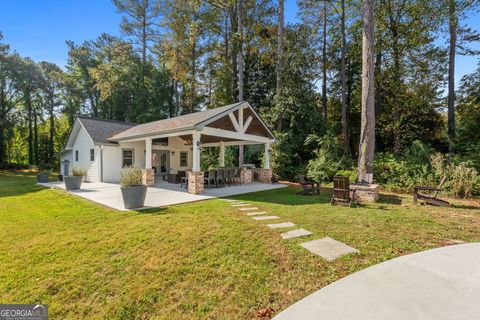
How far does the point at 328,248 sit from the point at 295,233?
82 centimetres

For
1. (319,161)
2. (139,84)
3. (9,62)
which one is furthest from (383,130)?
(9,62)

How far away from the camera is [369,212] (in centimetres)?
635

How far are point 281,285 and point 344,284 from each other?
76 centimetres

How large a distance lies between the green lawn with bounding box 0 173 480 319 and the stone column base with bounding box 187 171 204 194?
3135 millimetres

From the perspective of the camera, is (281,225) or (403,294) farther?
(281,225)

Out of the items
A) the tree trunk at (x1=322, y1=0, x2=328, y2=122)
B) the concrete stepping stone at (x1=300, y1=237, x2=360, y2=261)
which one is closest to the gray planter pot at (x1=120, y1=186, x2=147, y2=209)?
the concrete stepping stone at (x1=300, y1=237, x2=360, y2=261)

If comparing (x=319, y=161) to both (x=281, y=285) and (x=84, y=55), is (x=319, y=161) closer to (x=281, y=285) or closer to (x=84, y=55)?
(x=281, y=285)

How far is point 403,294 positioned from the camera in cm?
262

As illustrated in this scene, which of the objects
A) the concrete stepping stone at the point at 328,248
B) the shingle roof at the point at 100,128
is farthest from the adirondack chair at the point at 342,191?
the shingle roof at the point at 100,128

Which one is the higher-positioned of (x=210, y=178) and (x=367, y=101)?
(x=367, y=101)

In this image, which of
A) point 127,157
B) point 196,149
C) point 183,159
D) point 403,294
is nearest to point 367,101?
point 196,149

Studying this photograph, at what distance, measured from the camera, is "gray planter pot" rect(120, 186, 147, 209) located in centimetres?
675

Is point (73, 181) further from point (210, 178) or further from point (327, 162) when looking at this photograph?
point (327, 162)

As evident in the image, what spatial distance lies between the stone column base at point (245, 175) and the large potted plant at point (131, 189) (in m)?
7.16
